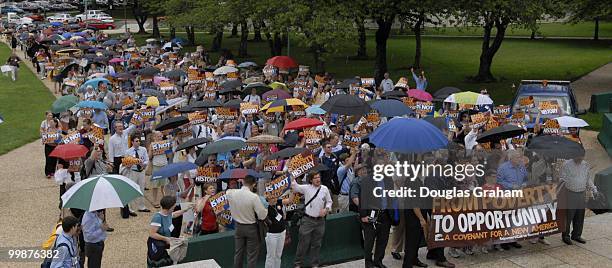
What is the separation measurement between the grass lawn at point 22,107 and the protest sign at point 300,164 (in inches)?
524

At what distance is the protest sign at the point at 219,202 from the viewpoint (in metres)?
10.1

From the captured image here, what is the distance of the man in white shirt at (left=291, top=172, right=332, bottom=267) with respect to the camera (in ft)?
32.8

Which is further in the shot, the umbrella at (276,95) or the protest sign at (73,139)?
the umbrella at (276,95)

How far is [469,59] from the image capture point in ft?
143

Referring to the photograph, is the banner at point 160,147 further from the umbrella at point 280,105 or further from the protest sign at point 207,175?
the umbrella at point 280,105

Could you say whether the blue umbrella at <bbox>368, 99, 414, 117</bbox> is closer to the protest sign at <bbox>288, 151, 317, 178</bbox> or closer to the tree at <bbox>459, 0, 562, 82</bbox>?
the protest sign at <bbox>288, 151, 317, 178</bbox>

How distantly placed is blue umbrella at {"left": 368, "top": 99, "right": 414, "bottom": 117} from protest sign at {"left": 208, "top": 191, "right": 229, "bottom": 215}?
6.82m

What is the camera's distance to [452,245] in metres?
10.6

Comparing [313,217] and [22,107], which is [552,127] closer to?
[313,217]

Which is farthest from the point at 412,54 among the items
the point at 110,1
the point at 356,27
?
the point at 110,1

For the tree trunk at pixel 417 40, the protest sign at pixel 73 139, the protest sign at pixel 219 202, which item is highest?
the tree trunk at pixel 417 40

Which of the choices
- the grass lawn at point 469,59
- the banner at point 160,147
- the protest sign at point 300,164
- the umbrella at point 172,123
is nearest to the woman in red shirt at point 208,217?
the protest sign at point 300,164

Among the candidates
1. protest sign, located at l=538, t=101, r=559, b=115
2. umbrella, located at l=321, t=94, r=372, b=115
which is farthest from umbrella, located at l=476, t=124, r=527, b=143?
protest sign, located at l=538, t=101, r=559, b=115

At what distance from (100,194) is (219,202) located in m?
1.79
